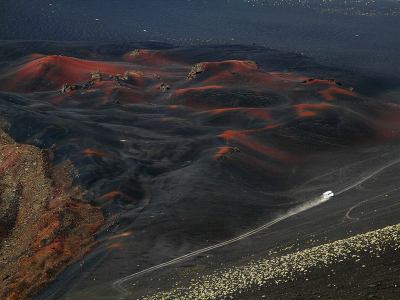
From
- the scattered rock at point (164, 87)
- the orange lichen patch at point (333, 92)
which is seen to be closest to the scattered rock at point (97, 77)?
the scattered rock at point (164, 87)

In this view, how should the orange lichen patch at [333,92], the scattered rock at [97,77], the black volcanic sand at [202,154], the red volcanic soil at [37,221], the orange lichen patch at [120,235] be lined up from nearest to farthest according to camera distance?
the red volcanic soil at [37,221] < the black volcanic sand at [202,154] < the orange lichen patch at [120,235] < the orange lichen patch at [333,92] < the scattered rock at [97,77]

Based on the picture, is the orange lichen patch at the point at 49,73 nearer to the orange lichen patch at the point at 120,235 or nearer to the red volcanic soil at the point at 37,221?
Result: the red volcanic soil at the point at 37,221

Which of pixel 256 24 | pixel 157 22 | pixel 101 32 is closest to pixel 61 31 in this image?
pixel 101 32

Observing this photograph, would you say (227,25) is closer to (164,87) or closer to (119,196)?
(164,87)

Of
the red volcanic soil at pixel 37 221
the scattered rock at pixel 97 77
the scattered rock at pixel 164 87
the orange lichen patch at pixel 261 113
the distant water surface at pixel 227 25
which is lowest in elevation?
the red volcanic soil at pixel 37 221

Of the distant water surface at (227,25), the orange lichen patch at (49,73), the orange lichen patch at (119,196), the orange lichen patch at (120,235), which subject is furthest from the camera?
the distant water surface at (227,25)

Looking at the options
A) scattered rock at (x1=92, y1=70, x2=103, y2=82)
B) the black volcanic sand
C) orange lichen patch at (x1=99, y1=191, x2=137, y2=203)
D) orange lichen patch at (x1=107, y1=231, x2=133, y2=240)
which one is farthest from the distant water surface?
orange lichen patch at (x1=107, y1=231, x2=133, y2=240)

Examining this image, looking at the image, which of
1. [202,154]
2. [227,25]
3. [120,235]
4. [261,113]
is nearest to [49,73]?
[261,113]
